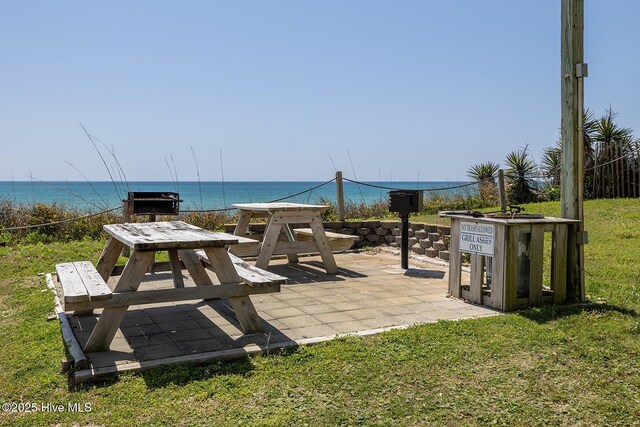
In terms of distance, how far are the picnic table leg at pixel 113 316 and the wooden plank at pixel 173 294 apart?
0.05 metres

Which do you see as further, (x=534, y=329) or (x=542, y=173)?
(x=542, y=173)

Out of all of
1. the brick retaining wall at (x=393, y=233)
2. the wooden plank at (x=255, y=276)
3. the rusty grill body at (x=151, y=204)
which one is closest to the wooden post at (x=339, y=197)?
the brick retaining wall at (x=393, y=233)

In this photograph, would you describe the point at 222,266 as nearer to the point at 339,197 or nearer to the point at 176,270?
the point at 176,270

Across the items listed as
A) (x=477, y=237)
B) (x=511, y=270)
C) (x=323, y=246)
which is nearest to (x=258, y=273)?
(x=477, y=237)

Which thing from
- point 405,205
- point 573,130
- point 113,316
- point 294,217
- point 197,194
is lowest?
point 113,316

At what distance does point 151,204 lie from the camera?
6.85 meters

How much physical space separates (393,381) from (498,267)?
193 centimetres

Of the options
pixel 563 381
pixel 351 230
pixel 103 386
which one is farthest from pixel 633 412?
pixel 351 230

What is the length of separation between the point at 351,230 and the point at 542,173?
6.76 meters

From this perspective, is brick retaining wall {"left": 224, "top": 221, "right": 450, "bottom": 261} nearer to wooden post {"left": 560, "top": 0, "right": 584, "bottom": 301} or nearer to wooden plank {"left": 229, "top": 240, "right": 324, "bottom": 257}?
wooden plank {"left": 229, "top": 240, "right": 324, "bottom": 257}

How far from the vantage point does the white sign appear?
4.62 m

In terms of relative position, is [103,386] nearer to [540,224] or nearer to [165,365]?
[165,365]

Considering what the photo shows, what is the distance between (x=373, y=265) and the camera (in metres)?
7.24

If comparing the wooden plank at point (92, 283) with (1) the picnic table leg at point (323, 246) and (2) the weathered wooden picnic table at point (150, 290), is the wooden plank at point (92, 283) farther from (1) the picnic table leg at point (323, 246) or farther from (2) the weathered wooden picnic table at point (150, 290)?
(1) the picnic table leg at point (323, 246)
